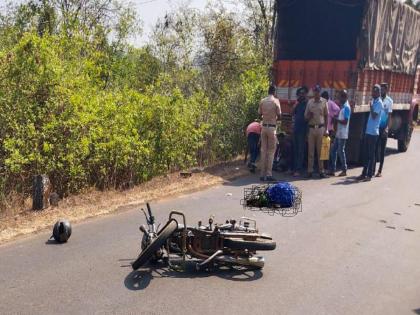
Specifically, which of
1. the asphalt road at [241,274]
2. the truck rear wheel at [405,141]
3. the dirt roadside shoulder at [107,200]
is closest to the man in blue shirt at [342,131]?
the dirt roadside shoulder at [107,200]

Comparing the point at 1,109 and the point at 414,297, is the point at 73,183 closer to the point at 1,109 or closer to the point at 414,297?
the point at 1,109

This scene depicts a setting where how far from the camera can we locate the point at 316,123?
9711 mm

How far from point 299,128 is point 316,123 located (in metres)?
0.48

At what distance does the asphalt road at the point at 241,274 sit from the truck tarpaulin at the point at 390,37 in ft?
16.2

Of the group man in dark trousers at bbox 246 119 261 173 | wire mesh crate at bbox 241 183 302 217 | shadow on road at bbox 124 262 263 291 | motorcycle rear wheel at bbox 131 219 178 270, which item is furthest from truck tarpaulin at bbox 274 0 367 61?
motorcycle rear wheel at bbox 131 219 178 270

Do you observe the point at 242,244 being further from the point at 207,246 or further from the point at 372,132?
the point at 372,132

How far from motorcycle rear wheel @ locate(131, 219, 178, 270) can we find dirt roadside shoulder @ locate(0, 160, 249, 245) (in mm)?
1921

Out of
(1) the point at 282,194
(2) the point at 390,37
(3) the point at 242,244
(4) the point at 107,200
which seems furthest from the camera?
(2) the point at 390,37

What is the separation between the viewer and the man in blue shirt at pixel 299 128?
33.0 ft

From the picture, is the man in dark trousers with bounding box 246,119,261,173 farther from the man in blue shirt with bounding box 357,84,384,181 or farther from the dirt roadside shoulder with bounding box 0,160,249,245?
the man in blue shirt with bounding box 357,84,384,181

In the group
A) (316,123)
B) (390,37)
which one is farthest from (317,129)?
(390,37)

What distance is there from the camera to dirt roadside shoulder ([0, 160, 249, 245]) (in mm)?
5934

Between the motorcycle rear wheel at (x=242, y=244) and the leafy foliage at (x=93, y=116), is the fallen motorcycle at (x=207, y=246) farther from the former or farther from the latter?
the leafy foliage at (x=93, y=116)

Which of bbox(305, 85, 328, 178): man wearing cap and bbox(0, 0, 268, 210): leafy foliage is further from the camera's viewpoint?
bbox(305, 85, 328, 178): man wearing cap
